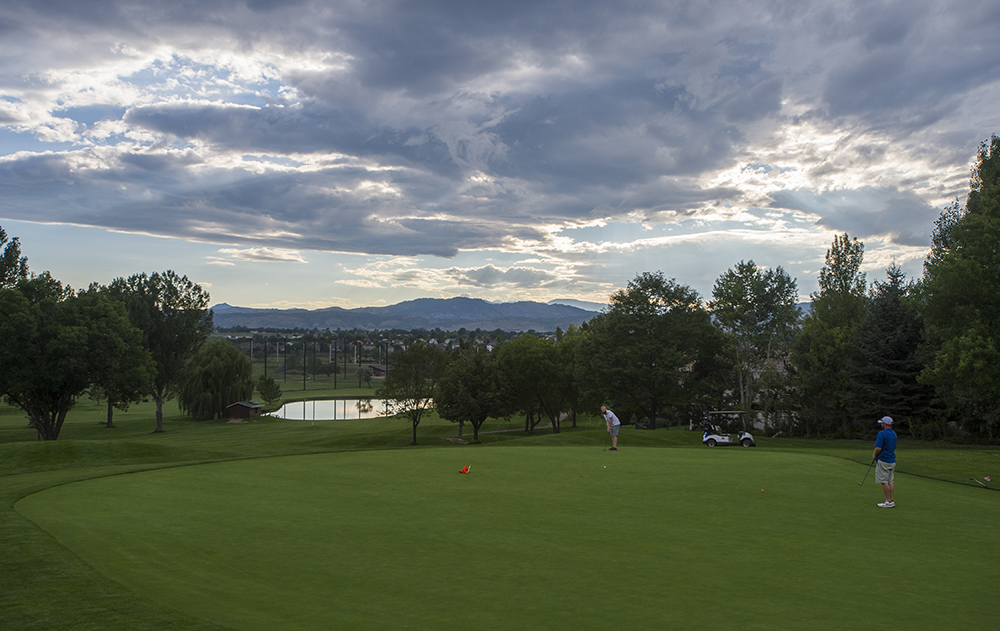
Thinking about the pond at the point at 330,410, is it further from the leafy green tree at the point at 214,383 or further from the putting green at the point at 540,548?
the putting green at the point at 540,548

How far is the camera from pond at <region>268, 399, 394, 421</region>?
89250 millimetres

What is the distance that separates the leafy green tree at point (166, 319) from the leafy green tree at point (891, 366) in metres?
62.9

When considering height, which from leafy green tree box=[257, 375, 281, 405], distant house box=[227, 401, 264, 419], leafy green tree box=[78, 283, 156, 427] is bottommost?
distant house box=[227, 401, 264, 419]

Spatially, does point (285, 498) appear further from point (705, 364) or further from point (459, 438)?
point (705, 364)

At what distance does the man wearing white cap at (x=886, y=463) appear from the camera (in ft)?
Result: 39.2

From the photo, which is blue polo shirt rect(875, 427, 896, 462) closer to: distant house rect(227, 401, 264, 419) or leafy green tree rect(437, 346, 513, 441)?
leafy green tree rect(437, 346, 513, 441)

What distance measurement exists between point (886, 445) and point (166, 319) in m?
67.7

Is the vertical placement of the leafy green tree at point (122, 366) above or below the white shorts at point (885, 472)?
above

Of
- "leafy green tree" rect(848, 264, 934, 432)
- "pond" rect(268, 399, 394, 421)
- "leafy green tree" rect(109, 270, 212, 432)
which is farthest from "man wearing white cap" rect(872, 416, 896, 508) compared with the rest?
"pond" rect(268, 399, 394, 421)

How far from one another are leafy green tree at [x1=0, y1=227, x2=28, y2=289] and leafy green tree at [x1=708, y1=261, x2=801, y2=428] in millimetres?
58219

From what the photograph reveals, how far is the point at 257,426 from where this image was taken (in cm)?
6450

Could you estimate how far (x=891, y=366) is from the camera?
4116cm

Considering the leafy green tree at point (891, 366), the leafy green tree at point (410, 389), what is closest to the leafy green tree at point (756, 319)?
the leafy green tree at point (891, 366)

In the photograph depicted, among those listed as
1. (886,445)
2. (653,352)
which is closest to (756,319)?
(653,352)
